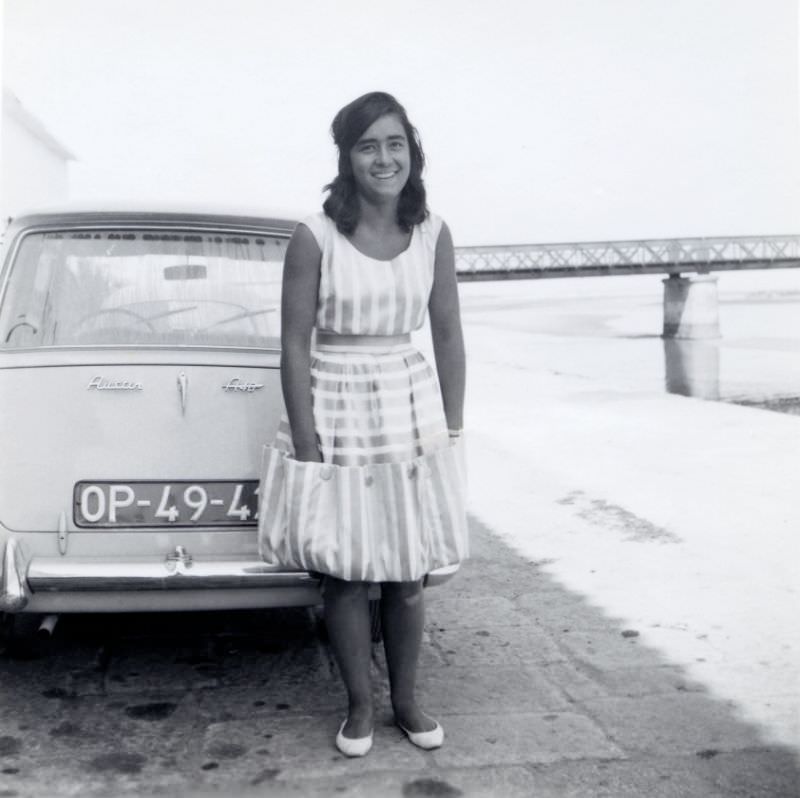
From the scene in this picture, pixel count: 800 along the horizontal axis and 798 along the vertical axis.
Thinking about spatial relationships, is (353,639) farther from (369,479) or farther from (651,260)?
(651,260)

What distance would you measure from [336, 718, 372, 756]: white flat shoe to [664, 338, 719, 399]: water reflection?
1813 cm

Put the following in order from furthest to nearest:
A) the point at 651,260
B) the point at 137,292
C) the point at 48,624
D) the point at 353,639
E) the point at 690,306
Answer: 1. the point at 651,260
2. the point at 690,306
3. the point at 137,292
4. the point at 48,624
5. the point at 353,639

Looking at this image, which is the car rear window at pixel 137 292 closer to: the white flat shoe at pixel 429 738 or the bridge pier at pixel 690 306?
the white flat shoe at pixel 429 738

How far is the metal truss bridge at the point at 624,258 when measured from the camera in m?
66.6

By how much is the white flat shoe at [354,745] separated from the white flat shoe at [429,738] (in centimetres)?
13

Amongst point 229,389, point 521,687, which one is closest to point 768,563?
point 521,687

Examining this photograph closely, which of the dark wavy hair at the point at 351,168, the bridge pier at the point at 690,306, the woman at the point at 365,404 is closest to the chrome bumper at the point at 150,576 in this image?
the woman at the point at 365,404

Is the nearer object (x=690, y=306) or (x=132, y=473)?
(x=132, y=473)

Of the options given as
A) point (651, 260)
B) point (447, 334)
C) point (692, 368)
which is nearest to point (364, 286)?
point (447, 334)

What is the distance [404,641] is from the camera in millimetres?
3076

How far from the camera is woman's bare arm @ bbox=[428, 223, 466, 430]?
10.00ft

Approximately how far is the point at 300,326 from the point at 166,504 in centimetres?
75

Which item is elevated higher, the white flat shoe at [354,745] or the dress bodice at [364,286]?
the dress bodice at [364,286]

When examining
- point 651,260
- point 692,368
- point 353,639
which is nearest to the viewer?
point 353,639
